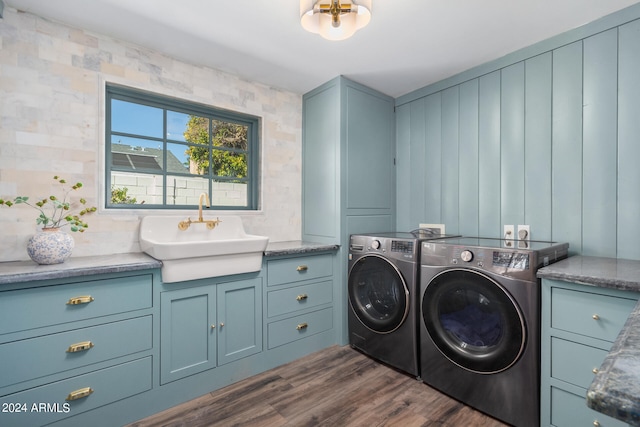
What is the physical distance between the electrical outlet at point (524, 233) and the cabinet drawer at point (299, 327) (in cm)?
159

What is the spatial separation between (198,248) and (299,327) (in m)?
1.10

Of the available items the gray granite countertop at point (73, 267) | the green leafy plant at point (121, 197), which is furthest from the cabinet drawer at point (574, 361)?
the green leafy plant at point (121, 197)

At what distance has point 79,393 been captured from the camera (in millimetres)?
1594

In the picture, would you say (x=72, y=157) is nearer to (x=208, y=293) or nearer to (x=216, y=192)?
(x=216, y=192)

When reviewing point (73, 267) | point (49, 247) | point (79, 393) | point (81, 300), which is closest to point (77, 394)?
point (79, 393)

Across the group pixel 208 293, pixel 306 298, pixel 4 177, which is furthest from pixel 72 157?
→ pixel 306 298

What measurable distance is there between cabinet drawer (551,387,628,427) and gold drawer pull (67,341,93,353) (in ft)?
7.74

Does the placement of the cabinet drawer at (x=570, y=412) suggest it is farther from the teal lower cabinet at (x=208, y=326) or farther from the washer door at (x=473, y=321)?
the teal lower cabinet at (x=208, y=326)

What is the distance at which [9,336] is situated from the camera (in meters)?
1.44

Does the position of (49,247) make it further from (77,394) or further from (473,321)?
(473,321)

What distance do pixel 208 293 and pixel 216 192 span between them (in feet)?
3.40

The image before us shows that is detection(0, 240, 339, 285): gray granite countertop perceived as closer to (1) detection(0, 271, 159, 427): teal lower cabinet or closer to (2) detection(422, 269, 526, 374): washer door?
(1) detection(0, 271, 159, 427): teal lower cabinet

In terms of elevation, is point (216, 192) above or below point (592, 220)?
above

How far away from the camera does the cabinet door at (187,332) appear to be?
73.7 inches
